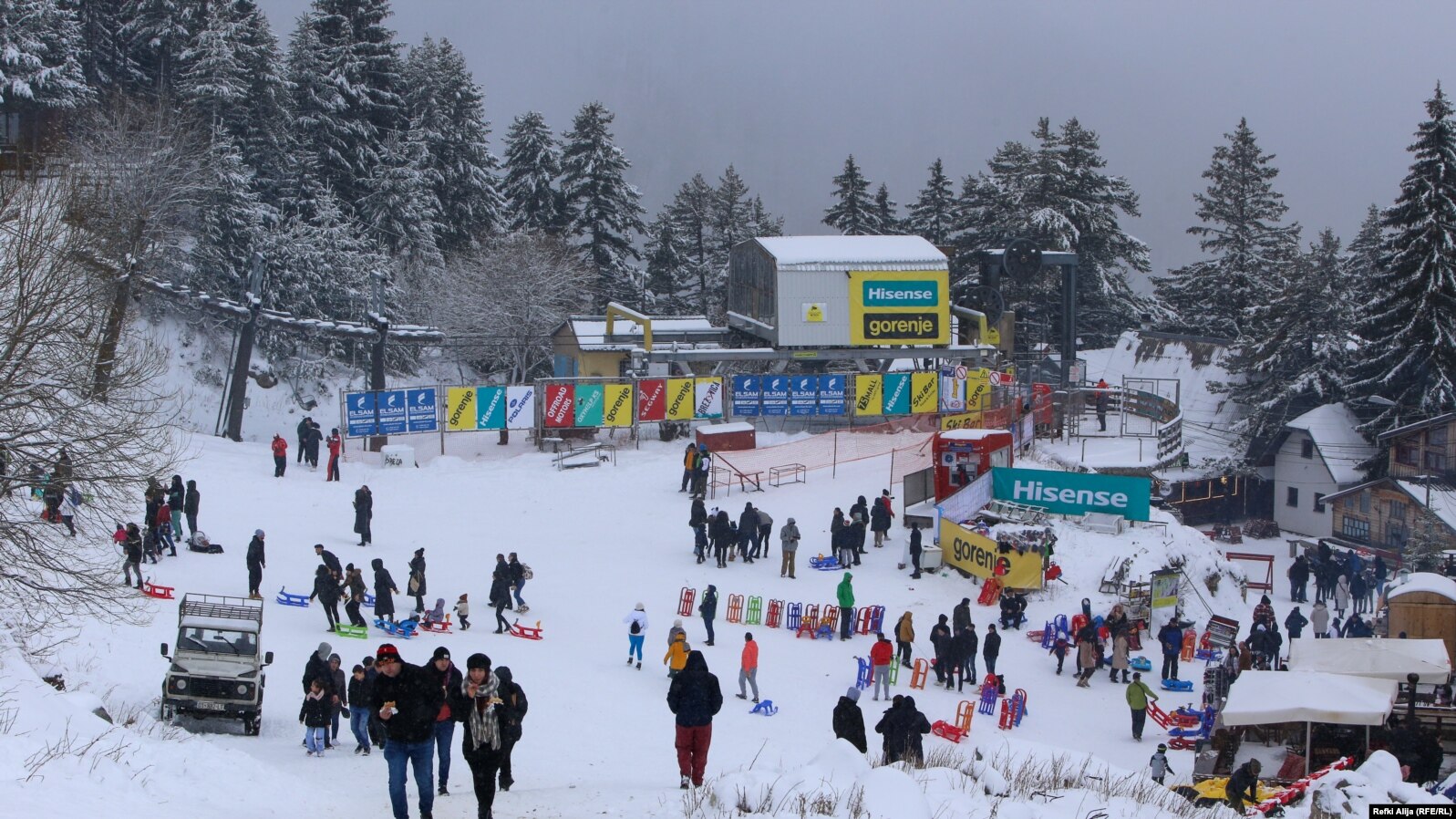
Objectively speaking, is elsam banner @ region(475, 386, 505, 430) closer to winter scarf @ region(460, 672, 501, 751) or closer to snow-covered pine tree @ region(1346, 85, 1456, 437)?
winter scarf @ region(460, 672, 501, 751)

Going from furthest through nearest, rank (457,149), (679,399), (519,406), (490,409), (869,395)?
(457,149)
(869,395)
(679,399)
(519,406)
(490,409)

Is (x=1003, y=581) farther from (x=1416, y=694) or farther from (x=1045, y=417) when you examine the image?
(x=1045, y=417)

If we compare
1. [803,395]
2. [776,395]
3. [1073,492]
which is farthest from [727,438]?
[1073,492]

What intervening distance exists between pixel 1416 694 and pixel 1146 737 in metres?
4.10

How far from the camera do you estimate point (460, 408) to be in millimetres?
37594

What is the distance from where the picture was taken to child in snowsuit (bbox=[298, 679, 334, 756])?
51.5ft

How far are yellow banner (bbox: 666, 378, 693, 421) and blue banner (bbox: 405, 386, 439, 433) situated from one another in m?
6.94

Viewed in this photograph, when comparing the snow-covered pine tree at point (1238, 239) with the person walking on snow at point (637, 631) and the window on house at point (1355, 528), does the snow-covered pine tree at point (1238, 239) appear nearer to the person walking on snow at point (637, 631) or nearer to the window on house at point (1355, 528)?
the window on house at point (1355, 528)

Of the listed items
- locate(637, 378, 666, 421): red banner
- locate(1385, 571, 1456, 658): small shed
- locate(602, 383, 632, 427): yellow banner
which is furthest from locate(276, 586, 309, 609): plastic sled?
locate(1385, 571, 1456, 658): small shed

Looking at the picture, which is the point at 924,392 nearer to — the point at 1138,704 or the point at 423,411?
the point at 423,411

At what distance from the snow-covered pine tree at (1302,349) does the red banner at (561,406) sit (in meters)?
31.8

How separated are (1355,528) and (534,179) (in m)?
42.2

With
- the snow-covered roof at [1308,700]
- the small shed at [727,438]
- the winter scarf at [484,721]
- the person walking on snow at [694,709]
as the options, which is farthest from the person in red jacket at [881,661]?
the small shed at [727,438]

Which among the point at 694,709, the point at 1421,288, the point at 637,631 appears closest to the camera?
the point at 694,709
